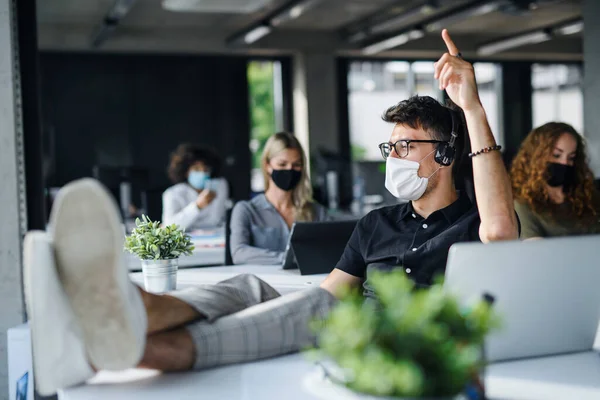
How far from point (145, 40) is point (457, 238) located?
31.5ft

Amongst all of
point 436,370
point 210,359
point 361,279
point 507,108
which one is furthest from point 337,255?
point 507,108

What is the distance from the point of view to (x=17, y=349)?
8.37ft

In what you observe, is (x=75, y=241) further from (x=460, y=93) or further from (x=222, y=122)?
(x=222, y=122)

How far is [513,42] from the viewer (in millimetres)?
11289

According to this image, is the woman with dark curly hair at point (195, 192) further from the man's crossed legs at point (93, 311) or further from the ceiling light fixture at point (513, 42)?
the ceiling light fixture at point (513, 42)

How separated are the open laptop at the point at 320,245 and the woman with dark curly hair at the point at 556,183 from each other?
0.86 meters

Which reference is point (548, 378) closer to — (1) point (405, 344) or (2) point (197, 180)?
(1) point (405, 344)

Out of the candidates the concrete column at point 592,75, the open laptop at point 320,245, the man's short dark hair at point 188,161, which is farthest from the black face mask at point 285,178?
the concrete column at point 592,75

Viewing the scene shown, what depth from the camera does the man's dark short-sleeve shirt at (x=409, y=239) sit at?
2.12 metres

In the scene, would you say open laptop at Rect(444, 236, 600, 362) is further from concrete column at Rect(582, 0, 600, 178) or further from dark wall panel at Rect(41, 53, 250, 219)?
dark wall panel at Rect(41, 53, 250, 219)

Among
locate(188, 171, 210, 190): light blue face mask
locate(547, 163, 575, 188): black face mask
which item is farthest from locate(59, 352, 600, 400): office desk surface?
locate(188, 171, 210, 190): light blue face mask

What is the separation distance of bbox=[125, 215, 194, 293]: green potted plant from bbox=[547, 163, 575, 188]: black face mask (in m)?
1.72

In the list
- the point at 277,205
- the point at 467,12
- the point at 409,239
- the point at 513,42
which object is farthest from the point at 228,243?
the point at 513,42

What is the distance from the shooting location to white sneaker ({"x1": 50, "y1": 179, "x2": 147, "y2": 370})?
129cm
